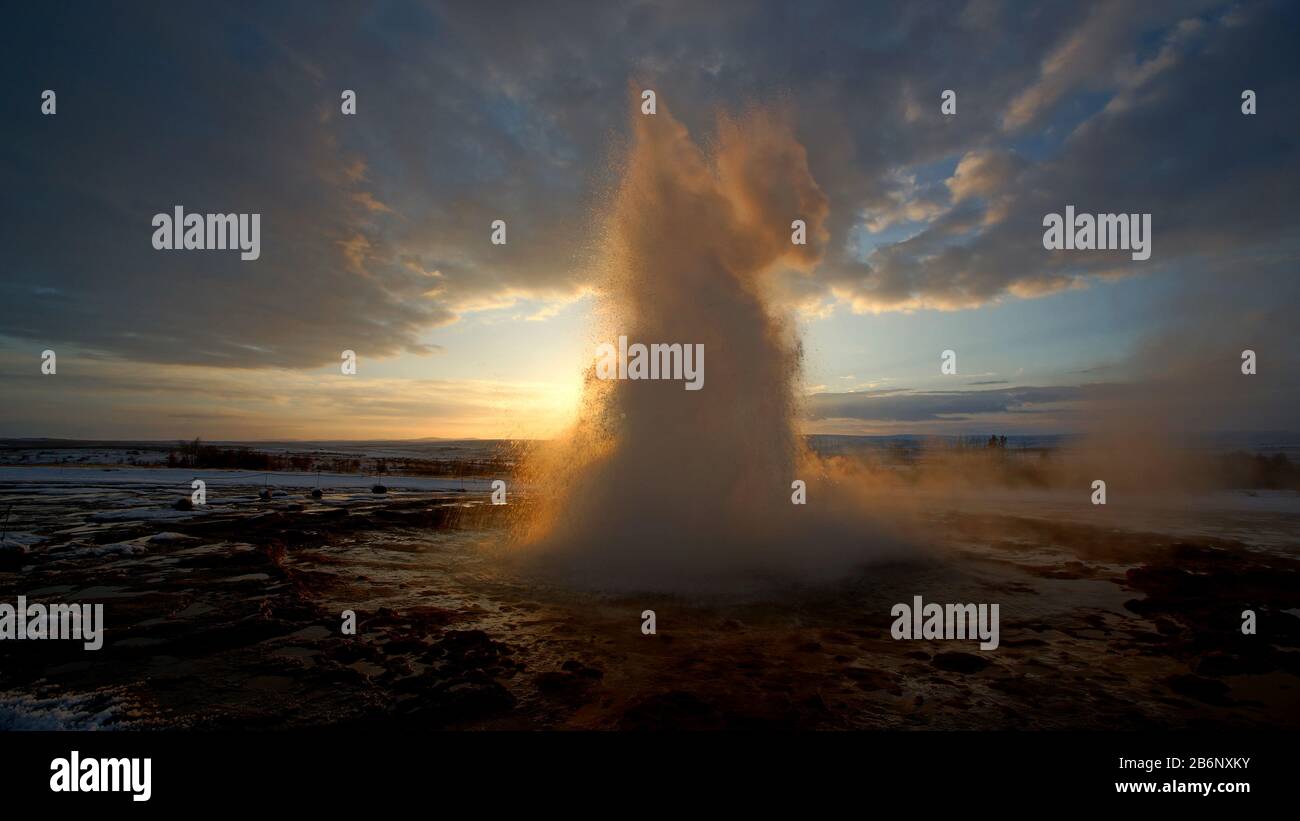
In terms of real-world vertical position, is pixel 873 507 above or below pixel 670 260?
below

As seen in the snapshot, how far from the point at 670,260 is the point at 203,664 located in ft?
45.6

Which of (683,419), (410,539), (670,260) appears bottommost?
(410,539)

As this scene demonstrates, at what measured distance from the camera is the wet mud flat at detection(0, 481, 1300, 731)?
20.4 ft

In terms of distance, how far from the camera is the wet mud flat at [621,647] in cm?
623

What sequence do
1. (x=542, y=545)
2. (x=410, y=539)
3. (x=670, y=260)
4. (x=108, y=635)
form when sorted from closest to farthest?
(x=108, y=635), (x=542, y=545), (x=670, y=260), (x=410, y=539)

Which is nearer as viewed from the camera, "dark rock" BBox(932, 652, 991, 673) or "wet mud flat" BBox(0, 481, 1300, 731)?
"wet mud flat" BBox(0, 481, 1300, 731)

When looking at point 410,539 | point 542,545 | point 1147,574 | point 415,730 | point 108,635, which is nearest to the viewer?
point 415,730

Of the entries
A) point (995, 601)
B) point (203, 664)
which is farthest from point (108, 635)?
point (995, 601)

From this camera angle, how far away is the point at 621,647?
8.39m

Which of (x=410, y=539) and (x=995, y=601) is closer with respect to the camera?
(x=995, y=601)

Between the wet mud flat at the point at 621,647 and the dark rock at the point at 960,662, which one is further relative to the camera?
the dark rock at the point at 960,662

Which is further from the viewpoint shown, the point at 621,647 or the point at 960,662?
the point at 621,647

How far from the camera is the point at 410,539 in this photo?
1795 cm
